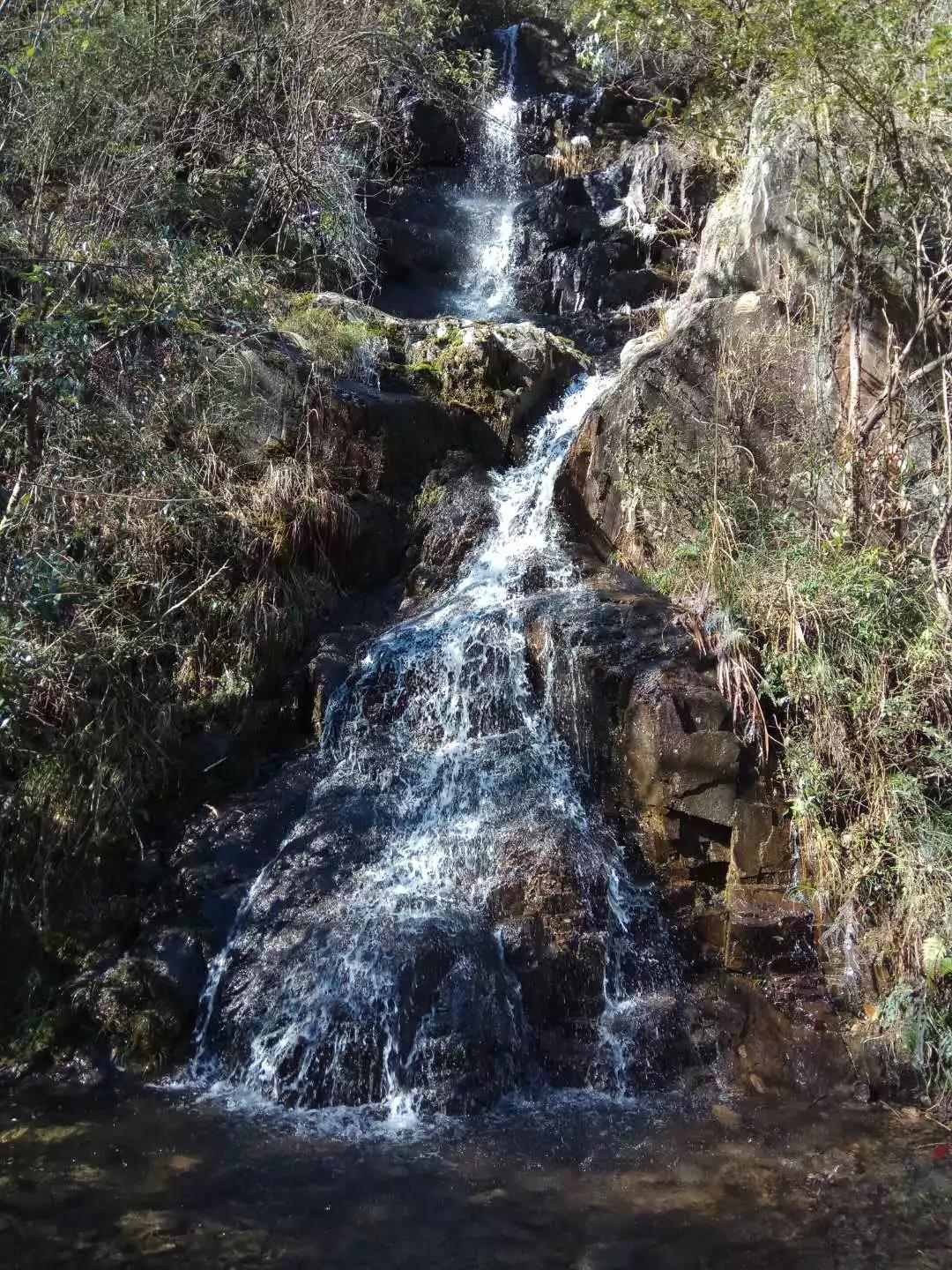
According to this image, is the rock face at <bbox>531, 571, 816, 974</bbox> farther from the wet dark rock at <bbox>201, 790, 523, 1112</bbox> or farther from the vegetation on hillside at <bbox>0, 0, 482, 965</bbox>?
the vegetation on hillside at <bbox>0, 0, 482, 965</bbox>

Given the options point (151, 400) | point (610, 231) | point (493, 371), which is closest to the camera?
point (151, 400)

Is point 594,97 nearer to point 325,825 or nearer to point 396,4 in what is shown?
point 396,4

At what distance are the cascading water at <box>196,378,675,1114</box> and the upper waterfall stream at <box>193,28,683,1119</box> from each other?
11 mm

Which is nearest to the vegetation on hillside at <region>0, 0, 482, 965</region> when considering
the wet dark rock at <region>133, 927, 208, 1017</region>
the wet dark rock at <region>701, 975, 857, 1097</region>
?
the wet dark rock at <region>133, 927, 208, 1017</region>

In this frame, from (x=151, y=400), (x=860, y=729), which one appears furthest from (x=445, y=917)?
(x=151, y=400)

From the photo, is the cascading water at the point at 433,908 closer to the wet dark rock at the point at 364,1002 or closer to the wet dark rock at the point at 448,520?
the wet dark rock at the point at 364,1002

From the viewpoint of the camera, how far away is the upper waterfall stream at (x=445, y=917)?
5043 mm

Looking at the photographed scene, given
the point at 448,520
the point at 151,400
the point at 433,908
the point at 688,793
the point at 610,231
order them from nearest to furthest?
the point at 433,908 < the point at 688,793 < the point at 151,400 < the point at 448,520 < the point at 610,231

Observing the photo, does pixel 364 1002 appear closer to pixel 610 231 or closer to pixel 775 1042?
pixel 775 1042

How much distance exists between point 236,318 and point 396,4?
8938mm

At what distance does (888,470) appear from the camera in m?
7.11

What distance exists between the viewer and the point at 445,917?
18.5 feet

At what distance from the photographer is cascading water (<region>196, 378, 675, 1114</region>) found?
A: 16.5 feet

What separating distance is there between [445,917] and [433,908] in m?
0.13
